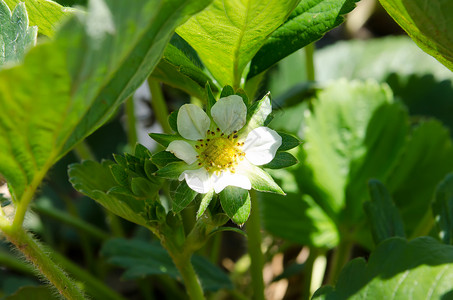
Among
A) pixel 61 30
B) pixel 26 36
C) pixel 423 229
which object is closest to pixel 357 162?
pixel 423 229

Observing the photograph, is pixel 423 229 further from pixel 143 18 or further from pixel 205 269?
pixel 143 18

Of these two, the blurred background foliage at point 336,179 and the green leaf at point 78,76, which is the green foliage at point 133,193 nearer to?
the green leaf at point 78,76

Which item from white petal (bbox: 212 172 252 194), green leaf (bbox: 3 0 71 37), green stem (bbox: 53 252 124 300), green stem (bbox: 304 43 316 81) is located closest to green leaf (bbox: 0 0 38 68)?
green leaf (bbox: 3 0 71 37)

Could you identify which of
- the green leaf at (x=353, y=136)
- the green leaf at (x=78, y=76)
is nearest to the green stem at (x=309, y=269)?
the green leaf at (x=353, y=136)

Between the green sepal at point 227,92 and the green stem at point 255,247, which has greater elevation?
the green sepal at point 227,92

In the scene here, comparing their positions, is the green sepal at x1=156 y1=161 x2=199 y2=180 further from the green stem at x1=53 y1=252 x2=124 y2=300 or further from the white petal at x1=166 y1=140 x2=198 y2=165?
the green stem at x1=53 y1=252 x2=124 y2=300

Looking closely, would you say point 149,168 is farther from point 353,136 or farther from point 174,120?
point 353,136
